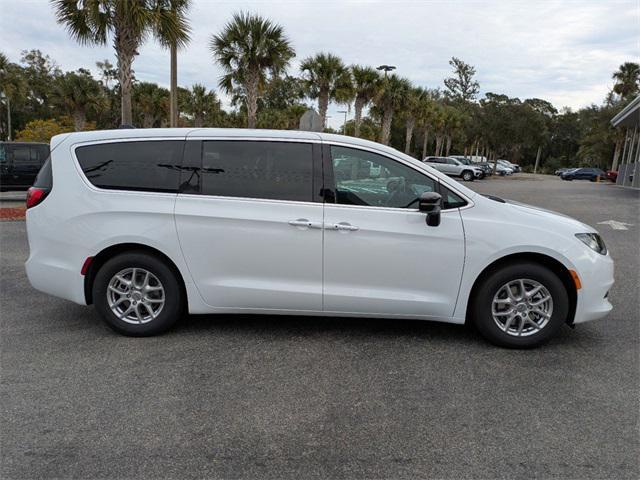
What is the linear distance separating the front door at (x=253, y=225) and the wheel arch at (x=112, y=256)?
0.56ft

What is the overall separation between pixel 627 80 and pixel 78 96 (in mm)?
52211

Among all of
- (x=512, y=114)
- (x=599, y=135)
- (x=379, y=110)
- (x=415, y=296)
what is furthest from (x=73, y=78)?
(x=599, y=135)

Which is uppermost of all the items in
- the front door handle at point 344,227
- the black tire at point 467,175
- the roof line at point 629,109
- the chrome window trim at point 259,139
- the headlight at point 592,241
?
the roof line at point 629,109

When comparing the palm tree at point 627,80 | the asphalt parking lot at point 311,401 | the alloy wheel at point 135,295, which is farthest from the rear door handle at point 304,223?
the palm tree at point 627,80

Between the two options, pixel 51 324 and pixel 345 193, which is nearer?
pixel 345 193

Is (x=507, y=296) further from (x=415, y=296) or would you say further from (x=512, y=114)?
(x=512, y=114)

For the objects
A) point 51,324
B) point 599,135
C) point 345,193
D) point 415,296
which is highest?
point 599,135

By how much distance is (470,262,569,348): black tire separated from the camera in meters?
4.02

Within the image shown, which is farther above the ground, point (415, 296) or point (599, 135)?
point (599, 135)

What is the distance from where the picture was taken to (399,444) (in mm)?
2787

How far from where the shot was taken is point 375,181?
163 inches

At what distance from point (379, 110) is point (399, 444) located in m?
32.7

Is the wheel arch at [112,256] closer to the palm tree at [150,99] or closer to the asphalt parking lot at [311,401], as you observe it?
the asphalt parking lot at [311,401]

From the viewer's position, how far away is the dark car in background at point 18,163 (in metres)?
14.8
